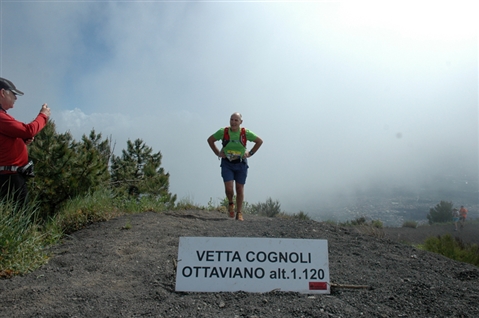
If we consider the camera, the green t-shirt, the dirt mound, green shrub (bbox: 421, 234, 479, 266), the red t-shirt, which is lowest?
the dirt mound

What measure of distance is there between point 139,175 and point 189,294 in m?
7.56

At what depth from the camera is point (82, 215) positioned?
541 centimetres

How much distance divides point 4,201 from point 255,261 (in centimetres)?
303

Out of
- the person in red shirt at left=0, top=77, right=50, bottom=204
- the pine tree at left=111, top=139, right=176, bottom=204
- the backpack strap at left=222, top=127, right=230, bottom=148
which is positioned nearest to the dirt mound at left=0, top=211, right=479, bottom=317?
the person in red shirt at left=0, top=77, right=50, bottom=204

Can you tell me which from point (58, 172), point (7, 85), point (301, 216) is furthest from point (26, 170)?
point (301, 216)

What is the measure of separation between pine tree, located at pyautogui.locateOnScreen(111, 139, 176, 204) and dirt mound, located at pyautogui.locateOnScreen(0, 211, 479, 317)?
10.7ft

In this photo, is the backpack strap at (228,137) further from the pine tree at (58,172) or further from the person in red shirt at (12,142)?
the person in red shirt at (12,142)

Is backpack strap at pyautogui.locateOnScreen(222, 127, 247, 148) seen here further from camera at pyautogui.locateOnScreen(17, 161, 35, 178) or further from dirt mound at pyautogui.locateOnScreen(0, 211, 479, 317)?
camera at pyautogui.locateOnScreen(17, 161, 35, 178)

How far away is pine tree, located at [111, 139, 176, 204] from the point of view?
846cm

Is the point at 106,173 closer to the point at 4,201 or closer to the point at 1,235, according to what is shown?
the point at 4,201

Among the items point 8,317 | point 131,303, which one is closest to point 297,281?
point 131,303

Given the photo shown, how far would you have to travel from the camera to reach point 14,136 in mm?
4141

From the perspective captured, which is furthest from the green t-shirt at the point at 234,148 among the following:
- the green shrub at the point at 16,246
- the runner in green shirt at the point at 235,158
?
the green shrub at the point at 16,246

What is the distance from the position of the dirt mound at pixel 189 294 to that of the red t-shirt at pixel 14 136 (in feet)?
3.74
